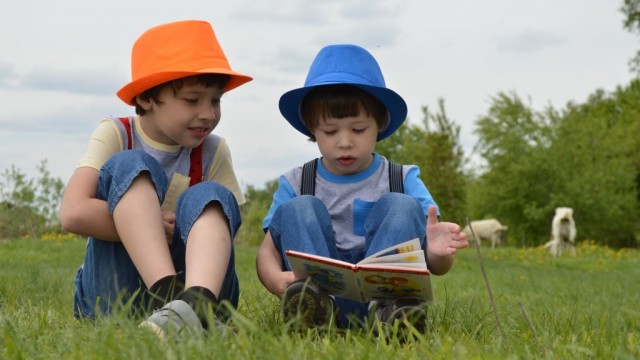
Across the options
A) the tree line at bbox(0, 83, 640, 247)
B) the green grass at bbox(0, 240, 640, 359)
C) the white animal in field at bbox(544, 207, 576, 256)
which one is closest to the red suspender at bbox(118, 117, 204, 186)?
the green grass at bbox(0, 240, 640, 359)

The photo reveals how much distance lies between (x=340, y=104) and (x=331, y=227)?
547mm

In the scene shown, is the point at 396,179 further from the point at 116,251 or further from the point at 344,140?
the point at 116,251

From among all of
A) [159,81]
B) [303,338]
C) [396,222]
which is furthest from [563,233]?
[303,338]

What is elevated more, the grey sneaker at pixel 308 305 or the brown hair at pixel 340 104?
the brown hair at pixel 340 104

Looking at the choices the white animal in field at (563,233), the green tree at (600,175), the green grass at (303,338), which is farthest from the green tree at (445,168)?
the green grass at (303,338)

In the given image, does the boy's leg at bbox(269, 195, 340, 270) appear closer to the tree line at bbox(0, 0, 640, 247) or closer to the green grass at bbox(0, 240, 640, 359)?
the green grass at bbox(0, 240, 640, 359)

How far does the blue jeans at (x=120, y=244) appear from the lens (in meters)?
2.86

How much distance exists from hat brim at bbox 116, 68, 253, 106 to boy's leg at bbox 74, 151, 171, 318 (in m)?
0.38

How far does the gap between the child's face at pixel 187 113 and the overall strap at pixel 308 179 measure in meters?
0.44

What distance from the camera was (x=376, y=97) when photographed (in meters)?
3.39

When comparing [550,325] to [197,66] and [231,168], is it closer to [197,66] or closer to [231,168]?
[231,168]

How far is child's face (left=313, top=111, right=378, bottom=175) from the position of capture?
3.25m

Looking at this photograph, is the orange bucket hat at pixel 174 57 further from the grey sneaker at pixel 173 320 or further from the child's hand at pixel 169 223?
the grey sneaker at pixel 173 320

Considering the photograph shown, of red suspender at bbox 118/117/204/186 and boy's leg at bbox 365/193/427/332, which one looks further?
red suspender at bbox 118/117/204/186
